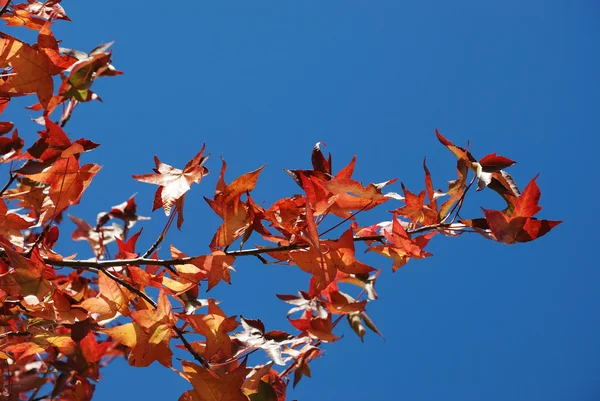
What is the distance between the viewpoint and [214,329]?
0.62m

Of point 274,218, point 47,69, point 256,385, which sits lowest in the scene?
point 256,385

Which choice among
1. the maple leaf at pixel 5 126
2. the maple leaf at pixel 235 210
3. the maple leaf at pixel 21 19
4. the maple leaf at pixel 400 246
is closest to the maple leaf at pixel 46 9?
the maple leaf at pixel 21 19

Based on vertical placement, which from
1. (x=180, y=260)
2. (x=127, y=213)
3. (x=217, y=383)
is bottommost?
(x=217, y=383)

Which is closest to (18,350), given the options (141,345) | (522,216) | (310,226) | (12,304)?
(12,304)

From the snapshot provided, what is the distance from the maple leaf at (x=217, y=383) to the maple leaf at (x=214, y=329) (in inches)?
0.7

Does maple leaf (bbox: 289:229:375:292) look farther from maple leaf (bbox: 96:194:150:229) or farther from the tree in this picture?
maple leaf (bbox: 96:194:150:229)

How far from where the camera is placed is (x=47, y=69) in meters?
0.61

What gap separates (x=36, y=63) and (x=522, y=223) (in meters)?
0.51

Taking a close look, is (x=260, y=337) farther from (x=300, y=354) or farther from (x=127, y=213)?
(x=127, y=213)

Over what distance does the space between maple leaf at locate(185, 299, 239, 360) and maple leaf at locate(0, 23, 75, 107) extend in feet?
0.89

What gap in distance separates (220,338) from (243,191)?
169mm

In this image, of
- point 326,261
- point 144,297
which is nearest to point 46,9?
point 144,297

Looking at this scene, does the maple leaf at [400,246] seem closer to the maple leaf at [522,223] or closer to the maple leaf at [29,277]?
the maple leaf at [522,223]

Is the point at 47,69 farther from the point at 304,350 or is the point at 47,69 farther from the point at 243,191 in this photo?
the point at 304,350
